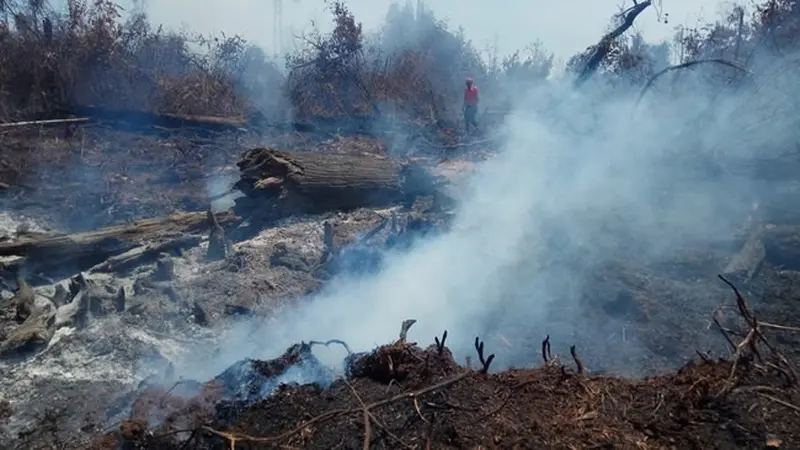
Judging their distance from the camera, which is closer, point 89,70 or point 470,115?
point 89,70

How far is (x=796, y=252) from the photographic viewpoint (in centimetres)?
647

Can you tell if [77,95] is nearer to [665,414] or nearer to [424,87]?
[424,87]

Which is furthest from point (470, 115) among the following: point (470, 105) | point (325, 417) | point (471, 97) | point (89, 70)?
point (325, 417)

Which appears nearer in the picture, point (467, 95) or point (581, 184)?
point (581, 184)

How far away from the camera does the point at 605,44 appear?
12.4 meters

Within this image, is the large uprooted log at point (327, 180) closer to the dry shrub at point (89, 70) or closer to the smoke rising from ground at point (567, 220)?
the smoke rising from ground at point (567, 220)

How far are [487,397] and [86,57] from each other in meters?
12.2

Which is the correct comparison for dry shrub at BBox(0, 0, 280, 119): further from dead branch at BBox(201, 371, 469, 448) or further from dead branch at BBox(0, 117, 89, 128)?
dead branch at BBox(201, 371, 469, 448)

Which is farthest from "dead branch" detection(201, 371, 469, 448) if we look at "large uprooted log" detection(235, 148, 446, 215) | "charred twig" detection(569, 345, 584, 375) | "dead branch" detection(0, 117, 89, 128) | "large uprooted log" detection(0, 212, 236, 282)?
"dead branch" detection(0, 117, 89, 128)

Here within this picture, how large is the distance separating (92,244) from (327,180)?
3.23m

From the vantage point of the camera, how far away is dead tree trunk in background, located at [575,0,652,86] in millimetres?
11680

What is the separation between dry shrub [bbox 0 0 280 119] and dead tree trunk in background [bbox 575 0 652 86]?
8045 mm

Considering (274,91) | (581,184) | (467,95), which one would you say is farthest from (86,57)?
(581,184)

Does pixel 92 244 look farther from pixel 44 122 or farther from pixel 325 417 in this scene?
pixel 44 122
